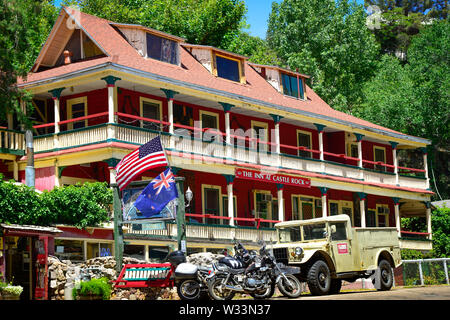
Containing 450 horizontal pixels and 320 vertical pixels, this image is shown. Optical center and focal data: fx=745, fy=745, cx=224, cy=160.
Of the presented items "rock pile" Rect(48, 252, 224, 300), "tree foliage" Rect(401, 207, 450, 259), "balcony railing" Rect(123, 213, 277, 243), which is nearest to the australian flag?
"rock pile" Rect(48, 252, 224, 300)

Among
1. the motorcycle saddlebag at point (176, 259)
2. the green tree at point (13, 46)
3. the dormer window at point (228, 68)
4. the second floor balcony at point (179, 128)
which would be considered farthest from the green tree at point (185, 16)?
the motorcycle saddlebag at point (176, 259)

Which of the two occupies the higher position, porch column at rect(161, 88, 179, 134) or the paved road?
porch column at rect(161, 88, 179, 134)

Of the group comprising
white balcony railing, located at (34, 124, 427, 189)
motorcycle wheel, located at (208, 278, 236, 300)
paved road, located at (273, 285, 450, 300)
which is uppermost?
white balcony railing, located at (34, 124, 427, 189)

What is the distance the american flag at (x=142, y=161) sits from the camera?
67.6ft

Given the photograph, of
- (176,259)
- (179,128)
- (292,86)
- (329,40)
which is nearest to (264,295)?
(176,259)

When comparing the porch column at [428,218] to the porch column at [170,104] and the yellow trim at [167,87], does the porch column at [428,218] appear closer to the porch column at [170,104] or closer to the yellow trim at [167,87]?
the yellow trim at [167,87]

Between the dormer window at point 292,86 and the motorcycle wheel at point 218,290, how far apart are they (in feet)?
79.8

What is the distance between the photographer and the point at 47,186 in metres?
29.4

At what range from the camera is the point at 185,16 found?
4925 centimetres

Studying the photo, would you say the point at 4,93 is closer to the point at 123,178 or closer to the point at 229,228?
the point at 123,178

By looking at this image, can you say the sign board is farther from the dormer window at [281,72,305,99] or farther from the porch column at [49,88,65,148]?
the dormer window at [281,72,305,99]

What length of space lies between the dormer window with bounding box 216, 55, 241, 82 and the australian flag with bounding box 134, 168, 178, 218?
17.2m

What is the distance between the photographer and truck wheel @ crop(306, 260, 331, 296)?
20609 mm
